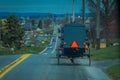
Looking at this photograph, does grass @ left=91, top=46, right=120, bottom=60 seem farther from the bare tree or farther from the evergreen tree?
the evergreen tree

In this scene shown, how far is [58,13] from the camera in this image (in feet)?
147

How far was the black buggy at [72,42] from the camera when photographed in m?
25.5

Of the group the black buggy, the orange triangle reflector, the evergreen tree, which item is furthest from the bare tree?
the evergreen tree

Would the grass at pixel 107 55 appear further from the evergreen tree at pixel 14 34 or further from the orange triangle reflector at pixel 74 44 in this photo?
the evergreen tree at pixel 14 34

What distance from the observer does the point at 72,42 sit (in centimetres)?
2616

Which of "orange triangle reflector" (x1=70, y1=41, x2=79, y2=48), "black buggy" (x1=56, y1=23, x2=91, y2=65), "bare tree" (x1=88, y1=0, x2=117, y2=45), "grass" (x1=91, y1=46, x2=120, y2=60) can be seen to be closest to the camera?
"black buggy" (x1=56, y1=23, x2=91, y2=65)

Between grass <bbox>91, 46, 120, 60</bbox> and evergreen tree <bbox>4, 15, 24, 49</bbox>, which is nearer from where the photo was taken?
grass <bbox>91, 46, 120, 60</bbox>

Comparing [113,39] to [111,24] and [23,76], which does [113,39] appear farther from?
[23,76]

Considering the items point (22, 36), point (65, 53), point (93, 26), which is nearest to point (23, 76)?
point (65, 53)

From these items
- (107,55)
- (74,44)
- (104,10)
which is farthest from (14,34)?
(74,44)

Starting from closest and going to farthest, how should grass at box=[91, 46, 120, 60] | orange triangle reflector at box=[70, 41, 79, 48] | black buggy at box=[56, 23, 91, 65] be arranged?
1. black buggy at box=[56, 23, 91, 65]
2. orange triangle reflector at box=[70, 41, 79, 48]
3. grass at box=[91, 46, 120, 60]

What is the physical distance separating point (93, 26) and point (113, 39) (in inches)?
211

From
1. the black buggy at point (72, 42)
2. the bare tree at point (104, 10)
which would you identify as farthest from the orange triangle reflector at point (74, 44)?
the bare tree at point (104, 10)

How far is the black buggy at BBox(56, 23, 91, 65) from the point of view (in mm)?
25531
